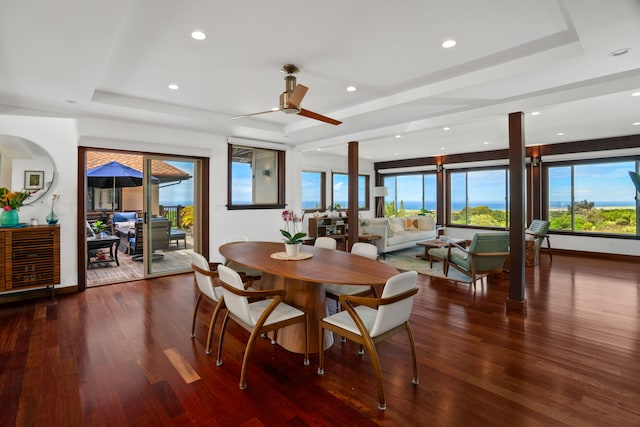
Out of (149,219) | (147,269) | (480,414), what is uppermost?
(149,219)

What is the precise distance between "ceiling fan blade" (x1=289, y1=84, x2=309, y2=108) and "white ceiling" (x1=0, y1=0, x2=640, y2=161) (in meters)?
0.33

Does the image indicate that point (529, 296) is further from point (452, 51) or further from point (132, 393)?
point (132, 393)

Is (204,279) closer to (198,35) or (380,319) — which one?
(380,319)

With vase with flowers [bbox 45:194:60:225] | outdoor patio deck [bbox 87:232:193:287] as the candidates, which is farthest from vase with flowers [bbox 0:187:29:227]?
outdoor patio deck [bbox 87:232:193:287]

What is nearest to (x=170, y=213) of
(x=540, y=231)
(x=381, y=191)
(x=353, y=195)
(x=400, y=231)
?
(x=353, y=195)

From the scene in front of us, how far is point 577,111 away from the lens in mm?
4680

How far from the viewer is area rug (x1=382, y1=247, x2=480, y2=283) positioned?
515 cm

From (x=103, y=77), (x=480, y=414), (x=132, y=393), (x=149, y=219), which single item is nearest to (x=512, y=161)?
(x=480, y=414)

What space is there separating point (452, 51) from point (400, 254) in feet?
16.9

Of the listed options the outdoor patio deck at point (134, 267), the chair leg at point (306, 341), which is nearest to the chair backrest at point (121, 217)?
the outdoor patio deck at point (134, 267)

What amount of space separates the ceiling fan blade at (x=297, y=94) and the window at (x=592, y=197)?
24.4ft

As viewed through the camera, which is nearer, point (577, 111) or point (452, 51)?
point (452, 51)

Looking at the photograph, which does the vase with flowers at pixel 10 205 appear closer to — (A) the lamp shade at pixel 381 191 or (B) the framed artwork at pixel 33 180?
(B) the framed artwork at pixel 33 180

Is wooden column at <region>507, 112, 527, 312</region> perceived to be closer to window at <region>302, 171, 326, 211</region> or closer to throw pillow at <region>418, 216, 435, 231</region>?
throw pillow at <region>418, 216, 435, 231</region>
